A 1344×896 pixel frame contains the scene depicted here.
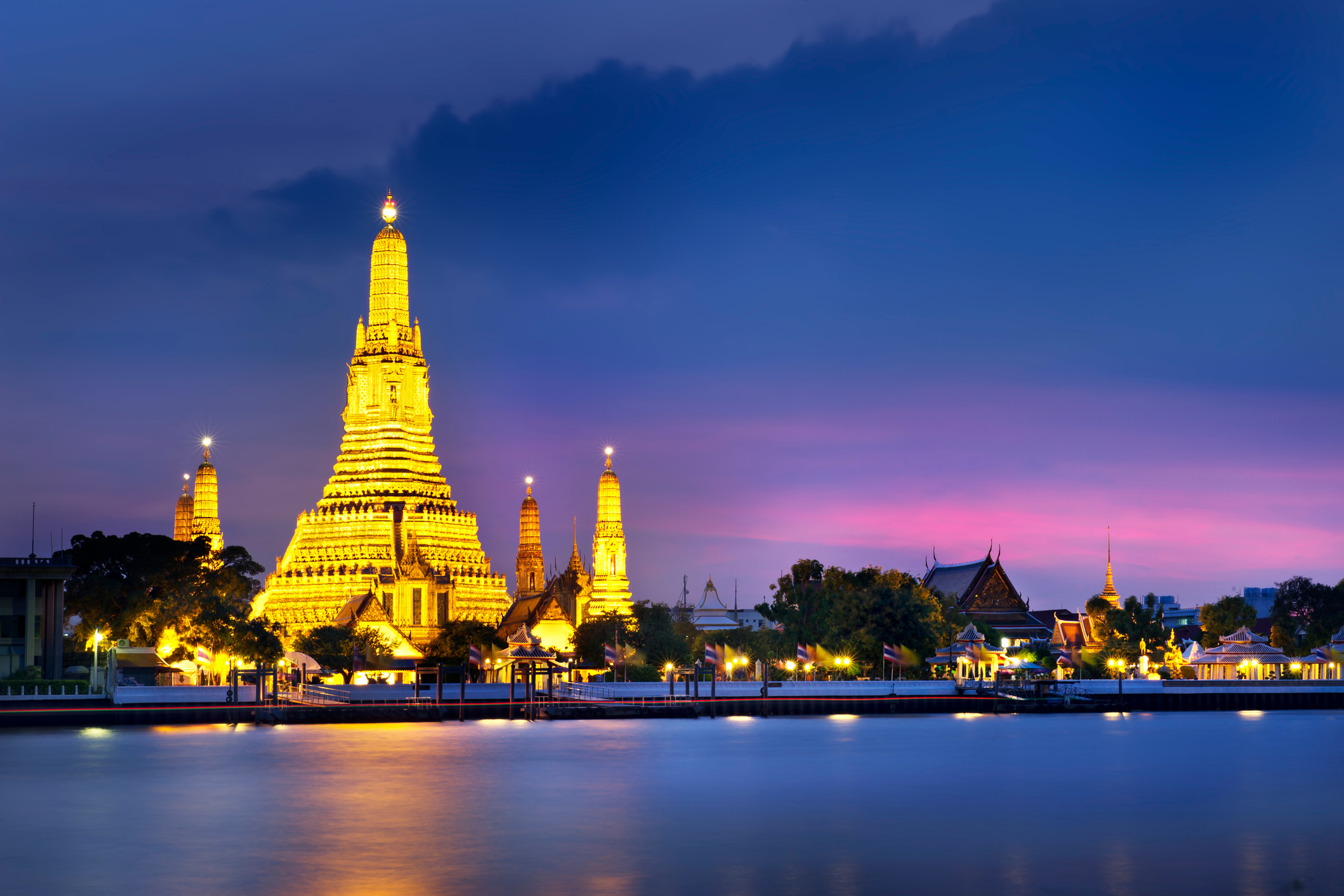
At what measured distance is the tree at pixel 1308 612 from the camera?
114 m

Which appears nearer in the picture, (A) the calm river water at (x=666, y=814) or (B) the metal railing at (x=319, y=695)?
(A) the calm river water at (x=666, y=814)

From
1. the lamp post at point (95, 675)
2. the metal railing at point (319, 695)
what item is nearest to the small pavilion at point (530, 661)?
the metal railing at point (319, 695)

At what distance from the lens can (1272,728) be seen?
78.7 m

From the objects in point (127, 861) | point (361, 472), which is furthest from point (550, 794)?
point (361, 472)

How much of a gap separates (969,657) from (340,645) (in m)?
34.9

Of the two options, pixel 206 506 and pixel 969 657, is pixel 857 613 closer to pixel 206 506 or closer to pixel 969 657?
pixel 969 657

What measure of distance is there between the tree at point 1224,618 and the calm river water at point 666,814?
173 feet

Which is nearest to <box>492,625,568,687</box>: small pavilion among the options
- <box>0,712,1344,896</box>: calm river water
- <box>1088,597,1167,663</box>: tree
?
<box>0,712,1344,896</box>: calm river water

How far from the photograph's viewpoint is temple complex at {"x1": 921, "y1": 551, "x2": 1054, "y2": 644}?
120 meters

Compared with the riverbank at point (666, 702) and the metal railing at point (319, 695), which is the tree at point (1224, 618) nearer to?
the riverbank at point (666, 702)

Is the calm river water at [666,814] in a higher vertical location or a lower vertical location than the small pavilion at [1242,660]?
lower

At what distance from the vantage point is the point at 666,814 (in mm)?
41375

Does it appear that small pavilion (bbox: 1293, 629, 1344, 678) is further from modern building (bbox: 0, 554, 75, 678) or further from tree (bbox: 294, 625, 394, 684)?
modern building (bbox: 0, 554, 75, 678)

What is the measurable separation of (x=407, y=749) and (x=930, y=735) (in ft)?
71.8
